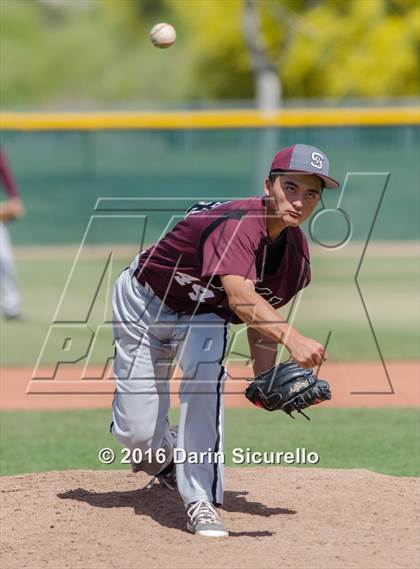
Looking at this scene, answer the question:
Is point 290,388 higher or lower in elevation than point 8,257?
lower

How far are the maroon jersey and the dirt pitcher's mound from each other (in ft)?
2.96

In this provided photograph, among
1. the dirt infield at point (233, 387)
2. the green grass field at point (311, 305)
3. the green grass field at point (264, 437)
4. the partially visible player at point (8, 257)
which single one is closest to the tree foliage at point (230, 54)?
the green grass field at point (311, 305)

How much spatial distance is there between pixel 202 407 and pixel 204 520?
449mm

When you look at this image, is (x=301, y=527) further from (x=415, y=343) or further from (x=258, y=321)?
(x=415, y=343)

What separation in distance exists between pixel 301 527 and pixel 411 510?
55cm

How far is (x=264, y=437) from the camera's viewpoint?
6949 mm

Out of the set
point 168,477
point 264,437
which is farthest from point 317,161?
point 264,437

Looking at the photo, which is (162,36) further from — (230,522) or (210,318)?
(230,522)

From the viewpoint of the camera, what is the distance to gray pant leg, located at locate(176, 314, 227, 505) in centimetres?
448

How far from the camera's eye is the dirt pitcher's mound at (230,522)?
4.18 meters

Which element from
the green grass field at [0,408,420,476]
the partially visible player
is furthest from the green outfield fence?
the green grass field at [0,408,420,476]

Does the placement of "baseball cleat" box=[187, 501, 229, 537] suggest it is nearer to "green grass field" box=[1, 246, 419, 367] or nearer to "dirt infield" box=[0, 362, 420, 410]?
"dirt infield" box=[0, 362, 420, 410]

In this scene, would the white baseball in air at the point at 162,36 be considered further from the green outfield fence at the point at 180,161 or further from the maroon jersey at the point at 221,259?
the green outfield fence at the point at 180,161

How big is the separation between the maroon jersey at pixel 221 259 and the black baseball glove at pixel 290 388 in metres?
0.34
